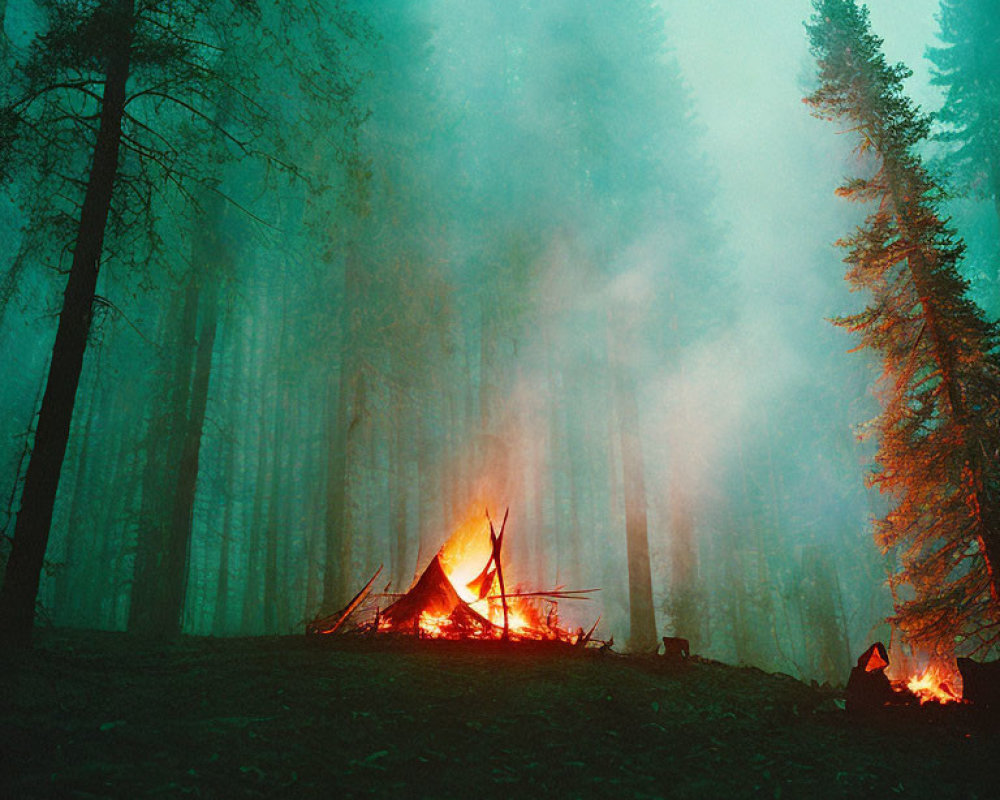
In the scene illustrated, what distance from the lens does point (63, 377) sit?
4586 mm

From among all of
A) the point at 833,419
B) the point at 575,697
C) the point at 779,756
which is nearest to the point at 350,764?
the point at 575,697

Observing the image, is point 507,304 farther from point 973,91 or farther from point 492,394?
point 973,91

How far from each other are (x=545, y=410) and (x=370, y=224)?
13.0m

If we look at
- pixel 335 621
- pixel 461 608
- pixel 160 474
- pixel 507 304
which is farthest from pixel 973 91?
pixel 160 474

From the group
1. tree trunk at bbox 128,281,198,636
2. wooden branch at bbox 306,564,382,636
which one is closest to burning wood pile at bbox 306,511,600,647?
wooden branch at bbox 306,564,382,636

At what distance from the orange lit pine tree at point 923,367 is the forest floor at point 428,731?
2.70m

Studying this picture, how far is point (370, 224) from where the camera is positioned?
14.5 metres

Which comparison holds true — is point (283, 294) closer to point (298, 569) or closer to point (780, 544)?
point (298, 569)

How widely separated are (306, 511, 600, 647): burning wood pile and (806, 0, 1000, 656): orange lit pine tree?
15.6ft

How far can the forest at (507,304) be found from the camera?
6688mm

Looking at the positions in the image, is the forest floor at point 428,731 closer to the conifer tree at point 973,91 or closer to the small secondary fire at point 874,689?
the small secondary fire at point 874,689

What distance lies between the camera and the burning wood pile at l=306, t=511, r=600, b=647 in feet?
20.0

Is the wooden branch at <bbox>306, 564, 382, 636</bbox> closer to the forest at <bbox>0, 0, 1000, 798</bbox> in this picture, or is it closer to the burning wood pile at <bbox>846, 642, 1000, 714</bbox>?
the forest at <bbox>0, 0, 1000, 798</bbox>

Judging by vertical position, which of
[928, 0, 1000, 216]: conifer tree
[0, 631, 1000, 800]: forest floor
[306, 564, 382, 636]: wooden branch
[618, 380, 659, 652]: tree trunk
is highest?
[928, 0, 1000, 216]: conifer tree
